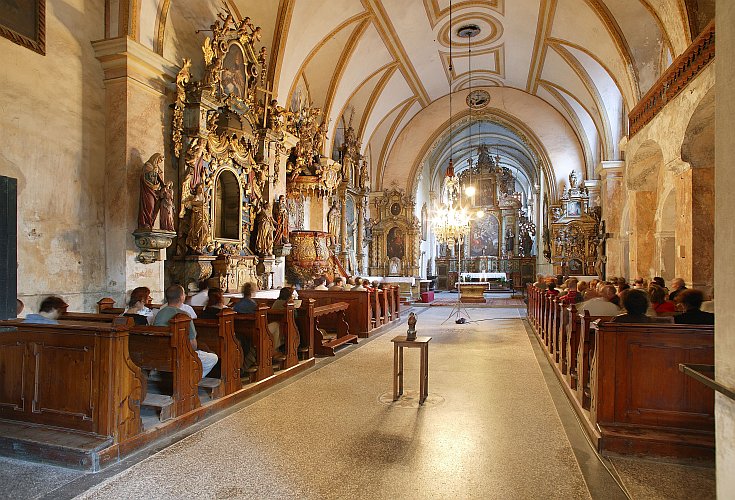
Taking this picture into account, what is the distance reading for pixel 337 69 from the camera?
523 inches

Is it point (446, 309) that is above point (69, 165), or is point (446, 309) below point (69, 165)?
below

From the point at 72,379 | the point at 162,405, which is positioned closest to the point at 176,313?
the point at 162,405

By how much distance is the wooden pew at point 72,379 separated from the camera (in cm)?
351

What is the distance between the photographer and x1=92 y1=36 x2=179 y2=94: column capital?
282 inches

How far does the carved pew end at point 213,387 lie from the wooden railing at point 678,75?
6.77 meters

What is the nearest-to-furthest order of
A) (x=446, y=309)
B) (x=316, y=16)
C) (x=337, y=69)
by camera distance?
(x=316, y=16), (x=337, y=69), (x=446, y=309)

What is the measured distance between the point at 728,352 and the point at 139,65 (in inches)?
314

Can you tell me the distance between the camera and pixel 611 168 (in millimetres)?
14211

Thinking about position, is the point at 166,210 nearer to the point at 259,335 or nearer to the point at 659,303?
the point at 259,335

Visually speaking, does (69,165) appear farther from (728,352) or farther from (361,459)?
(728,352)

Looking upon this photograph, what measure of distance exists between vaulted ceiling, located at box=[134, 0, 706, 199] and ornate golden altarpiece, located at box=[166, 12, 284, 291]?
713 millimetres

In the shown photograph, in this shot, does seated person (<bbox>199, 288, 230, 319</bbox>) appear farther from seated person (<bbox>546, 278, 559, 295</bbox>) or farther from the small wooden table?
seated person (<bbox>546, 278, 559, 295</bbox>)

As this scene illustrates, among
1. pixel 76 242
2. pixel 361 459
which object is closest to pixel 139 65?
pixel 76 242

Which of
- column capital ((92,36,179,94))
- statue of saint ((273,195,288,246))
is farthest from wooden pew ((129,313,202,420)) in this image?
statue of saint ((273,195,288,246))
